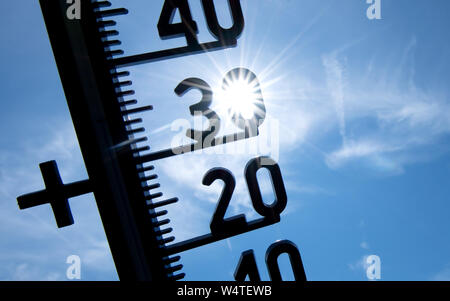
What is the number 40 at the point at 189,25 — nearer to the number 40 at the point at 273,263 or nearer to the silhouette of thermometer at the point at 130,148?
the silhouette of thermometer at the point at 130,148

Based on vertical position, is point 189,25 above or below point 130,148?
above

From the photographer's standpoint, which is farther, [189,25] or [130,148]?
[189,25]

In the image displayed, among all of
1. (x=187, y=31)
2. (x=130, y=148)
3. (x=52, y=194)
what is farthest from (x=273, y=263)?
(x=187, y=31)

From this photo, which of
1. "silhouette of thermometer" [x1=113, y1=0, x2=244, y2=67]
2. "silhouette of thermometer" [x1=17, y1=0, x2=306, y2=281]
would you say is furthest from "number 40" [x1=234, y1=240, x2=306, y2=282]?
"silhouette of thermometer" [x1=113, y1=0, x2=244, y2=67]

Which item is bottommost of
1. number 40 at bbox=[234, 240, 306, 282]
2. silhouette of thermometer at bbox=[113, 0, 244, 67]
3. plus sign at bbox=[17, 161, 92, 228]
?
number 40 at bbox=[234, 240, 306, 282]

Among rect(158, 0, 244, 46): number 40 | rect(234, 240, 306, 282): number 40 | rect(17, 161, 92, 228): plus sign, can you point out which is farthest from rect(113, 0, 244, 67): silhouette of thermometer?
rect(234, 240, 306, 282): number 40

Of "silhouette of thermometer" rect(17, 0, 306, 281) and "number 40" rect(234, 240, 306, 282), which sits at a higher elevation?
"silhouette of thermometer" rect(17, 0, 306, 281)

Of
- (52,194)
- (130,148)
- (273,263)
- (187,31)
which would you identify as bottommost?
(273,263)

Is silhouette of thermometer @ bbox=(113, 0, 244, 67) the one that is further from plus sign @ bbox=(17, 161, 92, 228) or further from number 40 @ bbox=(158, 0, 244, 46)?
plus sign @ bbox=(17, 161, 92, 228)

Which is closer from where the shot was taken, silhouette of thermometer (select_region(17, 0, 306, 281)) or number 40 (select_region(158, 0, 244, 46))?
silhouette of thermometer (select_region(17, 0, 306, 281))

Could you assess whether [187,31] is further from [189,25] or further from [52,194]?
[52,194]

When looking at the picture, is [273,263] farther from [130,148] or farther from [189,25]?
[189,25]

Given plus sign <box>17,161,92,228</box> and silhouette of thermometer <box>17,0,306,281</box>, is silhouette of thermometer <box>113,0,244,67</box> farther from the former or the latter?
plus sign <box>17,161,92,228</box>
